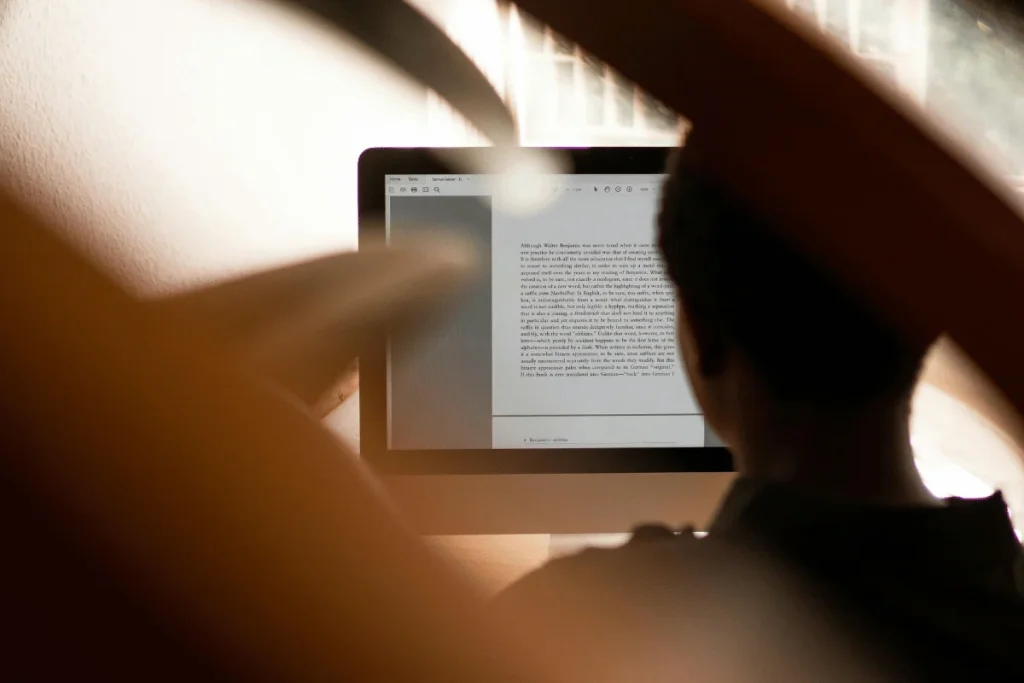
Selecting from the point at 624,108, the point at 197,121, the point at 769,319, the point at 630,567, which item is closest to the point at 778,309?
the point at 769,319

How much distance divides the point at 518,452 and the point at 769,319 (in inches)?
7.9

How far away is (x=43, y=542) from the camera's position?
12 centimetres

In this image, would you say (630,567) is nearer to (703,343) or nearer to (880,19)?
(703,343)

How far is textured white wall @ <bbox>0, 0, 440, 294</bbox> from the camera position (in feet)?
1.65

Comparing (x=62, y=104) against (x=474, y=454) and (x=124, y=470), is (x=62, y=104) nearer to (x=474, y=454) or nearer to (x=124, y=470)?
(x=474, y=454)

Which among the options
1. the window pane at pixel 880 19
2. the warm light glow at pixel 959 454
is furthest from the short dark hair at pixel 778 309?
the window pane at pixel 880 19

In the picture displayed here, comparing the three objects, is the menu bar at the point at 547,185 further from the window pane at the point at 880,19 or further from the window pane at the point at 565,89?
the window pane at the point at 880,19

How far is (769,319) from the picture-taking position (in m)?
0.28

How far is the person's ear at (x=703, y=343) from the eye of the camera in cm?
31

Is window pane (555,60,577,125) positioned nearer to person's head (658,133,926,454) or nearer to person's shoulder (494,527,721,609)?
person's head (658,133,926,454)

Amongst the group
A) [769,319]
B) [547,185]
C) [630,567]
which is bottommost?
[630,567]

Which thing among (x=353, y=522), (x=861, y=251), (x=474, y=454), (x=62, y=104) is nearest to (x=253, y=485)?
(x=353, y=522)

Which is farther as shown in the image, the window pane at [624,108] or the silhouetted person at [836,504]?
the window pane at [624,108]

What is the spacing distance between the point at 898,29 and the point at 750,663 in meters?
0.50
